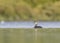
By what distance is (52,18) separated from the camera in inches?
127

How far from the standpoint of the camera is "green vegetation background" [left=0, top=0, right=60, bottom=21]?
319 cm

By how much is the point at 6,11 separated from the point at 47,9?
0.71 metres

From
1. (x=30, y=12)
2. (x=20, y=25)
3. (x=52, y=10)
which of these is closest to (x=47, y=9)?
(x=52, y=10)

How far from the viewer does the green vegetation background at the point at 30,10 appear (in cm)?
319

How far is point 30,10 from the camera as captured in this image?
10.6 feet
